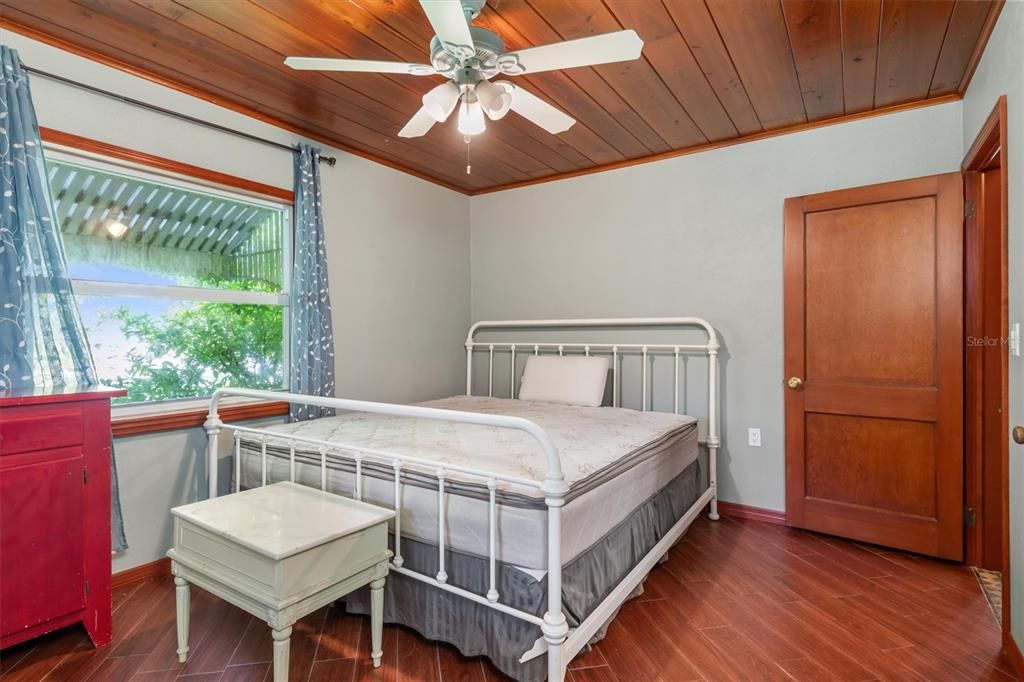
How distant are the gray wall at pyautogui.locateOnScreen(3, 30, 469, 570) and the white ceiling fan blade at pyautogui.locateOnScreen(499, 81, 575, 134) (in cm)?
160

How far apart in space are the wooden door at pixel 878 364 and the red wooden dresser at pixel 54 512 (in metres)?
3.17

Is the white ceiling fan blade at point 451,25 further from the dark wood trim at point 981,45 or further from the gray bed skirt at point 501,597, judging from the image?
the dark wood trim at point 981,45

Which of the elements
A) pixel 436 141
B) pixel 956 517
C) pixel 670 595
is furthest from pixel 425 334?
pixel 956 517

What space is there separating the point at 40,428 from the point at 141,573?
0.97 metres

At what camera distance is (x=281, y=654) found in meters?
1.41

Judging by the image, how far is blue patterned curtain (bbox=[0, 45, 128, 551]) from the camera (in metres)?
1.85

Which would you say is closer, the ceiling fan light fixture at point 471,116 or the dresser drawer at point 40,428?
the dresser drawer at point 40,428

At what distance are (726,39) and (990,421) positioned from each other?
207 centimetres

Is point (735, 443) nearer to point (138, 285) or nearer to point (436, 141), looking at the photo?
point (436, 141)

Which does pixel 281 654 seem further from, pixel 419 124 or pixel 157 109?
pixel 157 109

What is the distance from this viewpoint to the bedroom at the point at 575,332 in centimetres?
170

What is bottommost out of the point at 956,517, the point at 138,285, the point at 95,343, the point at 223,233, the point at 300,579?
the point at 956,517

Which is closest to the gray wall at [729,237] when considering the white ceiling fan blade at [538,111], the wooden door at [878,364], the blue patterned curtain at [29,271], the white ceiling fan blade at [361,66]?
the wooden door at [878,364]

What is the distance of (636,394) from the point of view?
3416mm
